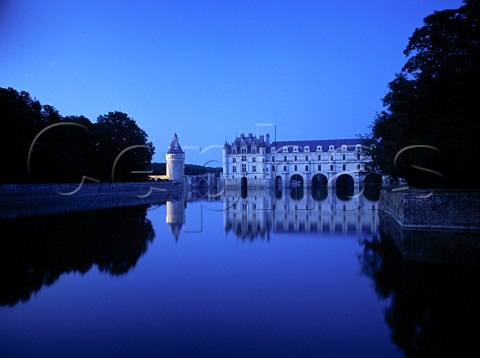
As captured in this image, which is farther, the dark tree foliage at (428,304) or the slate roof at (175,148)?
the slate roof at (175,148)

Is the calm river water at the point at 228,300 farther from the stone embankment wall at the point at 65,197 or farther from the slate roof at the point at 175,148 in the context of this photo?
the slate roof at the point at 175,148

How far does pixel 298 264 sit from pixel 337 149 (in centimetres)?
5409

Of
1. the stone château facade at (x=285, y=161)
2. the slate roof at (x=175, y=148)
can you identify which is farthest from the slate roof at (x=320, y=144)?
the slate roof at (x=175, y=148)

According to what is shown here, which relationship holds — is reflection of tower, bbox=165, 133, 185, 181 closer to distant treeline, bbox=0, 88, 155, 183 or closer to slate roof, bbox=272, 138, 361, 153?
distant treeline, bbox=0, 88, 155, 183

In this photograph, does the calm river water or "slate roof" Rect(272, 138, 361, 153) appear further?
"slate roof" Rect(272, 138, 361, 153)

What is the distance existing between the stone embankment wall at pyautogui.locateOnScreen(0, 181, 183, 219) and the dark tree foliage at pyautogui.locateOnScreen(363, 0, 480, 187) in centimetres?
1789

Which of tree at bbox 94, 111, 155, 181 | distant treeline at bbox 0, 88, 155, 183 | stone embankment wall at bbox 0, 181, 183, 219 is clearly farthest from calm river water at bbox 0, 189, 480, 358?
tree at bbox 94, 111, 155, 181

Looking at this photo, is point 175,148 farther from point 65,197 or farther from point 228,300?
point 228,300

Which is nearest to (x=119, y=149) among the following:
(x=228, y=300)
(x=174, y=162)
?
(x=174, y=162)

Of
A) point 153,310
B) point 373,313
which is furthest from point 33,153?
point 373,313

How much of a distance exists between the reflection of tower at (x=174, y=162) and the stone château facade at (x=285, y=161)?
7.72 meters

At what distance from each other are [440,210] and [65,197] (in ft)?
90.7

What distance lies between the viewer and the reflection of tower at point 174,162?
58375mm

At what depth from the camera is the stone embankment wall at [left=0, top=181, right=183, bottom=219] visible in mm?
22292
